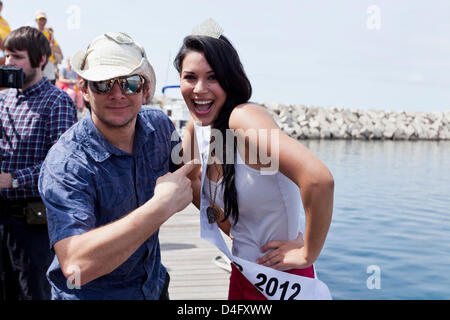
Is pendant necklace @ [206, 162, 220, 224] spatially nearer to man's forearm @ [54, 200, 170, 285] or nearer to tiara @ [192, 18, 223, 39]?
man's forearm @ [54, 200, 170, 285]

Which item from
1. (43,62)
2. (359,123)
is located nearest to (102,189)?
(43,62)

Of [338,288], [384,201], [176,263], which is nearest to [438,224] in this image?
[384,201]

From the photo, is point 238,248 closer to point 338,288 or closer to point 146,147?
point 146,147

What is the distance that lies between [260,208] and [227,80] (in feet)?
1.82

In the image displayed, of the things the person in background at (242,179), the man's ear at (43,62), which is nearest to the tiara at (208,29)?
the person in background at (242,179)

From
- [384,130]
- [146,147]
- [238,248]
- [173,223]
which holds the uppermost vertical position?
[146,147]

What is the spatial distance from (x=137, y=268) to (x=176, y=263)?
3448 mm

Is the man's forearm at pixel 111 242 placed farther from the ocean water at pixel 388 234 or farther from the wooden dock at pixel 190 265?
the wooden dock at pixel 190 265

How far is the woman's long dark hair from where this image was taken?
86.0 inches

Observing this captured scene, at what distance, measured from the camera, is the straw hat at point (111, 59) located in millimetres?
2066

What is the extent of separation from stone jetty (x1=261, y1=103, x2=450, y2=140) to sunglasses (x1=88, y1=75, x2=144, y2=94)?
120ft

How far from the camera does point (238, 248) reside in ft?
7.72

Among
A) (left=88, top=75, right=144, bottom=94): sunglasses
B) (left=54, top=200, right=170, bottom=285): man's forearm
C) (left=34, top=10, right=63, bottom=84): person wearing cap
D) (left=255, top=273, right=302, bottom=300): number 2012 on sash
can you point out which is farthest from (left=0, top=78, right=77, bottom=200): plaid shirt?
(left=34, top=10, right=63, bottom=84): person wearing cap

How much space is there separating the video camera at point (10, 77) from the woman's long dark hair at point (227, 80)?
1385 mm
